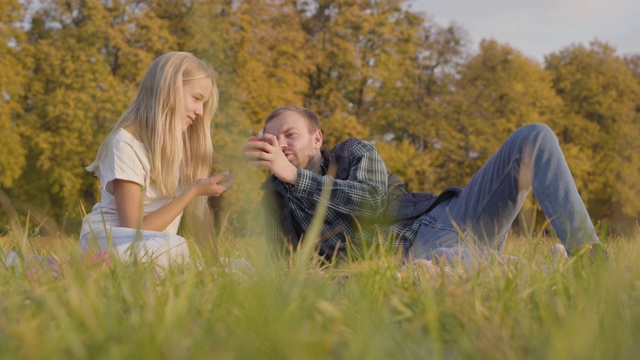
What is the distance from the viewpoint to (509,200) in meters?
3.84

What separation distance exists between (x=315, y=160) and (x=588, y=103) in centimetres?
2449

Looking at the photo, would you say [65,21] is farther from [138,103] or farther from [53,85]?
[138,103]

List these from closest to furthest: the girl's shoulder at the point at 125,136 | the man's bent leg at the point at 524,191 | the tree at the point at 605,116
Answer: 1. the man's bent leg at the point at 524,191
2. the girl's shoulder at the point at 125,136
3. the tree at the point at 605,116

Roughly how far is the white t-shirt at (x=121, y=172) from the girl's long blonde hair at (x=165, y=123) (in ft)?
0.17

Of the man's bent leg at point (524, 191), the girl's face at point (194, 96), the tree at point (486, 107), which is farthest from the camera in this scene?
the tree at point (486, 107)

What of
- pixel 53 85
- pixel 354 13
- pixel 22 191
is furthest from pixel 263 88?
pixel 22 191

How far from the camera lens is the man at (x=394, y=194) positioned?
11.3ft

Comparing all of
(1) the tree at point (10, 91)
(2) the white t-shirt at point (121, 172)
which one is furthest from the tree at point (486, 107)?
(2) the white t-shirt at point (121, 172)

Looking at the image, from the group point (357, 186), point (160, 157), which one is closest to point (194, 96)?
point (160, 157)

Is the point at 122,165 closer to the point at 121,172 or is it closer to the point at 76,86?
the point at 121,172

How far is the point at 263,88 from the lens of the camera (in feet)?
63.9

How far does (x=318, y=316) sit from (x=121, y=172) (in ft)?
8.47

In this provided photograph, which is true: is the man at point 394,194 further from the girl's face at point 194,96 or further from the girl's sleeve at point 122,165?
the girl's sleeve at point 122,165

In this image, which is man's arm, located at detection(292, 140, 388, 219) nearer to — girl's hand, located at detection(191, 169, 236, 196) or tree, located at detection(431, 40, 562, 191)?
girl's hand, located at detection(191, 169, 236, 196)
